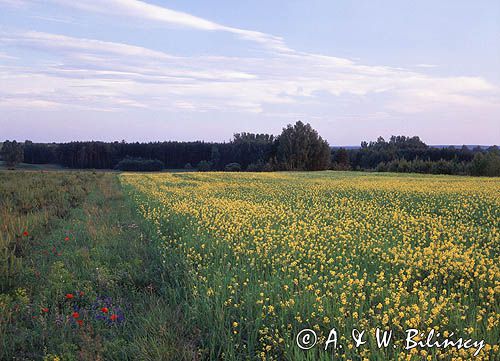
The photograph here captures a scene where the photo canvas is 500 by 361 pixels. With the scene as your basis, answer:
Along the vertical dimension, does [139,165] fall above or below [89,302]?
above

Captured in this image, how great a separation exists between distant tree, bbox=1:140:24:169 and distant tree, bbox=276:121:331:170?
65304 mm

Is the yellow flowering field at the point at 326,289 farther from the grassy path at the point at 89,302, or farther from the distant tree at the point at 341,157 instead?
the distant tree at the point at 341,157

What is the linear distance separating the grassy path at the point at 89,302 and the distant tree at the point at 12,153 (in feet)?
367

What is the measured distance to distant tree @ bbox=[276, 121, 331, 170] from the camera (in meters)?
81.3

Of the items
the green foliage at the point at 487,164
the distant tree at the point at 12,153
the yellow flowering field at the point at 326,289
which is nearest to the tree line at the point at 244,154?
the distant tree at the point at 12,153

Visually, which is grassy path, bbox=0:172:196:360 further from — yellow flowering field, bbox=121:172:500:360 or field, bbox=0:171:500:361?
yellow flowering field, bbox=121:172:500:360

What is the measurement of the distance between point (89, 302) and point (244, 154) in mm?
97512

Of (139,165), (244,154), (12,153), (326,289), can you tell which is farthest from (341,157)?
(326,289)

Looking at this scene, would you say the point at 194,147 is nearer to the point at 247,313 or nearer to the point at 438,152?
the point at 438,152

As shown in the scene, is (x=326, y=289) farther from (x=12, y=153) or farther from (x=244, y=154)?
(x=12, y=153)

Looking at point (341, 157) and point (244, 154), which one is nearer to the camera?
point (341, 157)

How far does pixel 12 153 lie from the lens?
366ft

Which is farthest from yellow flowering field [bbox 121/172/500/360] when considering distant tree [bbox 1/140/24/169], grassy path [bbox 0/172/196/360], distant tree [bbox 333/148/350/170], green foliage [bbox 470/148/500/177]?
distant tree [bbox 1/140/24/169]

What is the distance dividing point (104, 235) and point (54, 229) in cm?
222
